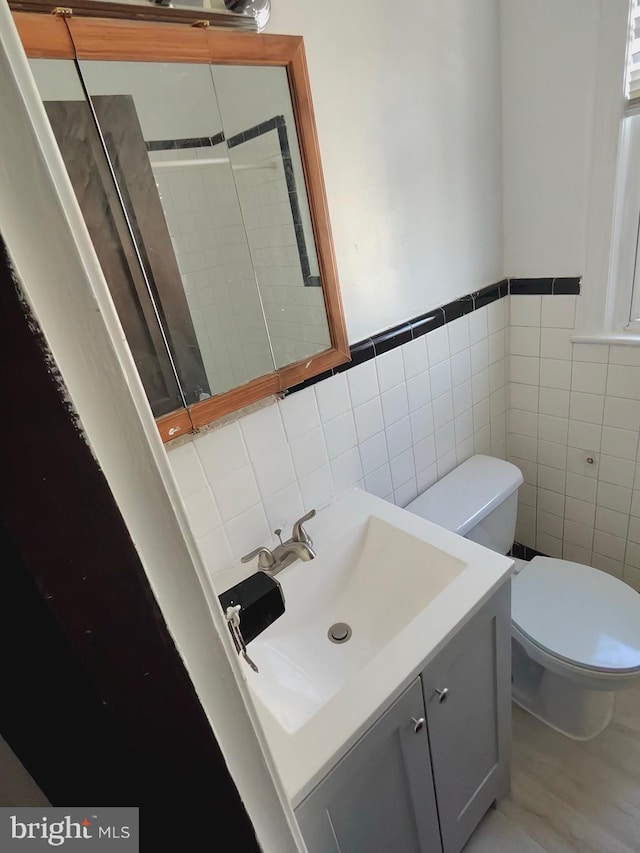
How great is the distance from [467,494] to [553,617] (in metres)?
0.42

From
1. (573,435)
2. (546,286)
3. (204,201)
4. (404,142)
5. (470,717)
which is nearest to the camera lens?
(204,201)

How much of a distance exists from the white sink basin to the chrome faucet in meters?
0.03

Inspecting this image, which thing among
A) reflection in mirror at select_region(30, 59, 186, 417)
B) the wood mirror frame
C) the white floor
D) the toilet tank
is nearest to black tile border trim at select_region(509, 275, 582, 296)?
the toilet tank

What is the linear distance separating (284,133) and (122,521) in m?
0.95

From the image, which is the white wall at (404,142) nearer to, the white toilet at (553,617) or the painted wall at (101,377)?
the white toilet at (553,617)

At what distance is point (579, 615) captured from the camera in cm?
131

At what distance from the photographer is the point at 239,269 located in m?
0.95

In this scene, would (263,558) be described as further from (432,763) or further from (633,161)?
(633,161)

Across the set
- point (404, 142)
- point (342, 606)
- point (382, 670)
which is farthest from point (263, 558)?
point (404, 142)

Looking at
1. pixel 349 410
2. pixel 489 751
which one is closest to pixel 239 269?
pixel 349 410

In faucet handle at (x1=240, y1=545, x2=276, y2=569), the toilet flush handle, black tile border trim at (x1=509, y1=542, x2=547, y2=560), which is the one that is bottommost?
black tile border trim at (x1=509, y1=542, x2=547, y2=560)

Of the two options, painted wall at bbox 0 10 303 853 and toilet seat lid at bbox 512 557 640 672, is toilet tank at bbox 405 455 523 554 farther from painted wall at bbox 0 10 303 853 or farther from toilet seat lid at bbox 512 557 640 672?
painted wall at bbox 0 10 303 853

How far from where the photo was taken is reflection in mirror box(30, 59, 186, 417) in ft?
2.26

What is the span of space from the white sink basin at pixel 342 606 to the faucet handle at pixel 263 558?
44mm
